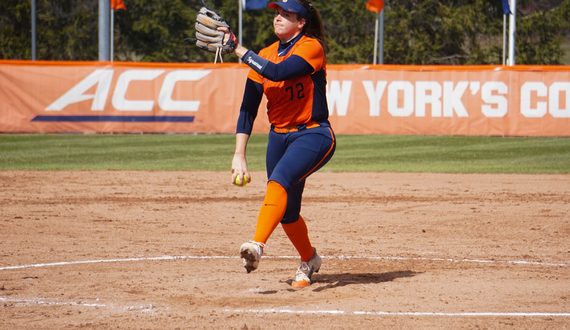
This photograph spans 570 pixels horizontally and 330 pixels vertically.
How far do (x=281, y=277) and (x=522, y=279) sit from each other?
186cm

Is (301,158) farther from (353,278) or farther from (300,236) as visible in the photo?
(353,278)

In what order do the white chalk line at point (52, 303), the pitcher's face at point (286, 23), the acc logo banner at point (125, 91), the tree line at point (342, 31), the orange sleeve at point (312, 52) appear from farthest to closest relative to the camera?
the tree line at point (342, 31), the acc logo banner at point (125, 91), the pitcher's face at point (286, 23), the orange sleeve at point (312, 52), the white chalk line at point (52, 303)

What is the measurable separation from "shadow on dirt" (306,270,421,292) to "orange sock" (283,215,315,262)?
0.26 m

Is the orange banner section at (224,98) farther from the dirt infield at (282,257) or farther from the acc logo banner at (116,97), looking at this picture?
the dirt infield at (282,257)

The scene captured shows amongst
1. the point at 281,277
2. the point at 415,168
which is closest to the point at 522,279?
the point at 281,277

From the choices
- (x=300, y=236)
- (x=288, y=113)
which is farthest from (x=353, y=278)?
(x=288, y=113)

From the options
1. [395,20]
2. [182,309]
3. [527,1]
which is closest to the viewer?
[182,309]

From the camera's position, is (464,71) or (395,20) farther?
(395,20)

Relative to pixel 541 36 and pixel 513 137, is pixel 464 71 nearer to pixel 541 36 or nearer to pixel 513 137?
pixel 513 137

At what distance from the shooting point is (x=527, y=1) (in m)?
41.3

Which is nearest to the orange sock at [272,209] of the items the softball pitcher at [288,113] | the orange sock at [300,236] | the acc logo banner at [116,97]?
the softball pitcher at [288,113]

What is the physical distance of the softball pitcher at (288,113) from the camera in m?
4.48

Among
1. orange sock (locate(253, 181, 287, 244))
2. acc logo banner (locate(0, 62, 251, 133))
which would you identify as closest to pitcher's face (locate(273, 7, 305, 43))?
orange sock (locate(253, 181, 287, 244))

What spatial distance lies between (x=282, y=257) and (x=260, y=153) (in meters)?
9.43
